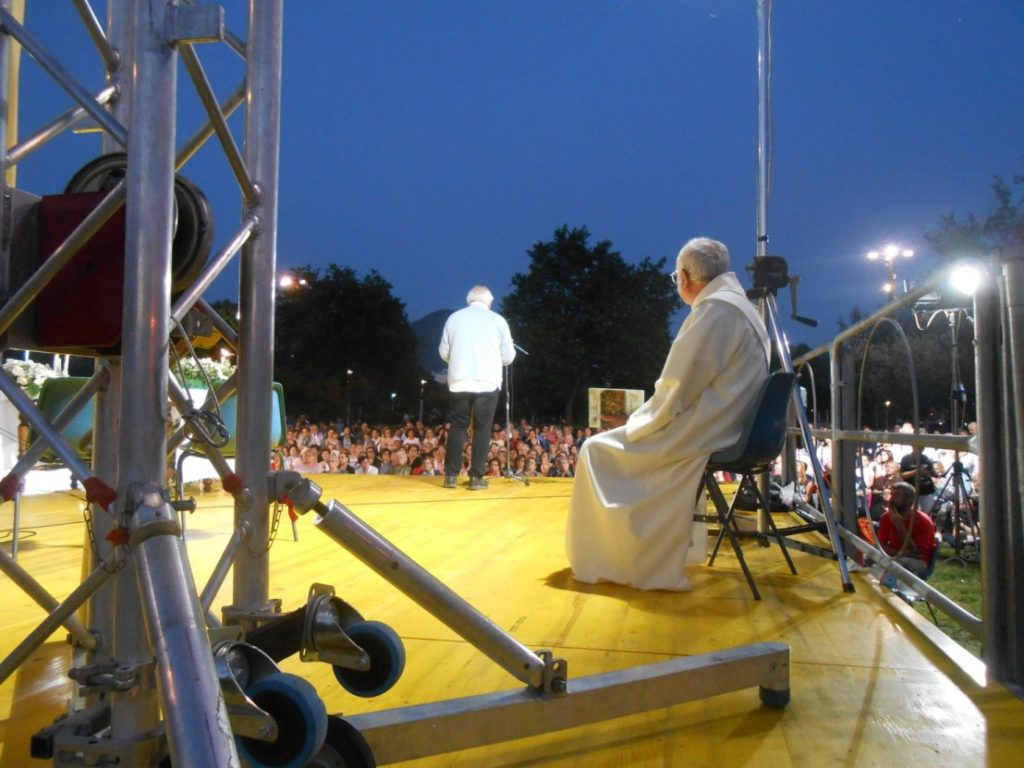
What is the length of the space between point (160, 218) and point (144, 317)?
0.14m

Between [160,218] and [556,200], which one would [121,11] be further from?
[556,200]

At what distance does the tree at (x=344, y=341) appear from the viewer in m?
32.2

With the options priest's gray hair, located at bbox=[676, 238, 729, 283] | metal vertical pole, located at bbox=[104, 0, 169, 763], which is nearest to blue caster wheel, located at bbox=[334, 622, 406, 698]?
metal vertical pole, located at bbox=[104, 0, 169, 763]

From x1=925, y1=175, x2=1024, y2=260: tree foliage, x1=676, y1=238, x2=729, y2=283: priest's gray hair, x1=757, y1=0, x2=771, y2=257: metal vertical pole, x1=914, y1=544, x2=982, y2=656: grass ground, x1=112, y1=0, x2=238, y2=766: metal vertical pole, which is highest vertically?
x1=925, y1=175, x2=1024, y2=260: tree foliage

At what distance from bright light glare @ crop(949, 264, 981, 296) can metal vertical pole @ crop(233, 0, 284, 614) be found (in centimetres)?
167

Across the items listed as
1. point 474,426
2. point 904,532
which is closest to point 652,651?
point 904,532

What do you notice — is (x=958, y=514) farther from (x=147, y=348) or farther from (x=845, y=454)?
(x=147, y=348)

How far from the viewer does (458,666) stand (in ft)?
6.15

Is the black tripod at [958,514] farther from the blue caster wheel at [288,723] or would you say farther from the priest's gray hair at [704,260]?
the blue caster wheel at [288,723]

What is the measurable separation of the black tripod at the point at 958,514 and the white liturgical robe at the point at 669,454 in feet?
8.58

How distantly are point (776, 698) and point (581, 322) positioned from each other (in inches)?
1164

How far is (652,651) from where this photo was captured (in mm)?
2029

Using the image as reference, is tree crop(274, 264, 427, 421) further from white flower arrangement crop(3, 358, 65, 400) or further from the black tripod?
white flower arrangement crop(3, 358, 65, 400)

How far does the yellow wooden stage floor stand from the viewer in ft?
4.73
